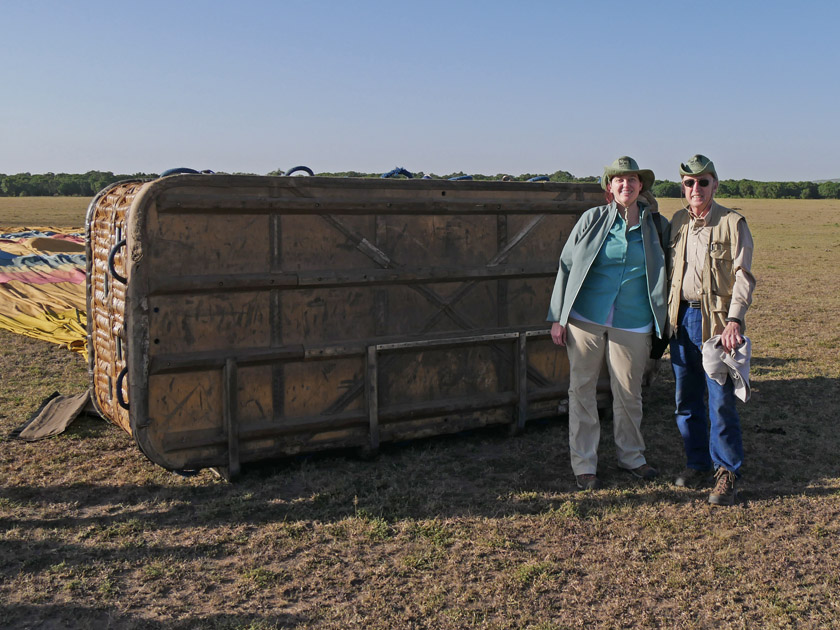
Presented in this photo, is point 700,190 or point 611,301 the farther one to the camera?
point 611,301

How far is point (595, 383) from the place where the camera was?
530 cm

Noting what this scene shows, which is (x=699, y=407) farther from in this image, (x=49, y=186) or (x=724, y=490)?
(x=49, y=186)

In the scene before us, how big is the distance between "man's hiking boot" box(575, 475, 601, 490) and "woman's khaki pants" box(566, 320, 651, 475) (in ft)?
0.11

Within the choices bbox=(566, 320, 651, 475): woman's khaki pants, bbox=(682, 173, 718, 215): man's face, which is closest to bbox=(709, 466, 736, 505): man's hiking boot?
bbox=(566, 320, 651, 475): woman's khaki pants

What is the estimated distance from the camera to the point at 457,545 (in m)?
4.40

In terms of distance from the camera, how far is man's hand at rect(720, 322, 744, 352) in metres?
4.74

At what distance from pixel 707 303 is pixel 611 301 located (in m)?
0.58

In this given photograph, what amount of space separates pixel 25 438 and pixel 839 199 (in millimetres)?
77515

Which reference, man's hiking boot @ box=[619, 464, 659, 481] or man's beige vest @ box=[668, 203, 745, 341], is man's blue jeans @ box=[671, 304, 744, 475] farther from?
man's hiking boot @ box=[619, 464, 659, 481]

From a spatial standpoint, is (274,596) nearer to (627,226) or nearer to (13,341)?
(627,226)

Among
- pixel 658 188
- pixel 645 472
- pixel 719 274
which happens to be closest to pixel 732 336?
pixel 719 274

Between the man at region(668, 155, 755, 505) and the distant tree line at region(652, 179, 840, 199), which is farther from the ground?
the distant tree line at region(652, 179, 840, 199)

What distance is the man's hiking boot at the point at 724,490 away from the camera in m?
4.94

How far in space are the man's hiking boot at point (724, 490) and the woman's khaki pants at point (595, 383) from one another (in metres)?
0.57
